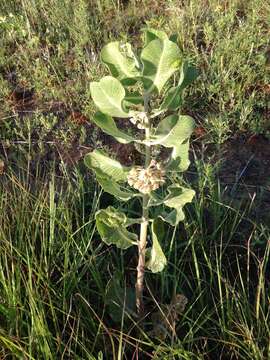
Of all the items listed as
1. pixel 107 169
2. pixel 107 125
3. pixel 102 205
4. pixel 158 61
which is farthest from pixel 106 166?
pixel 102 205

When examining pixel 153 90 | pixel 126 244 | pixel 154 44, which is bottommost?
pixel 126 244

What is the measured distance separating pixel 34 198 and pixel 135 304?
74 cm

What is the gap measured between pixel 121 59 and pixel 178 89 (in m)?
0.17

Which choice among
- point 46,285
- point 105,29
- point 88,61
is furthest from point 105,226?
point 105,29

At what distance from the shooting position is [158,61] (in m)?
1.32

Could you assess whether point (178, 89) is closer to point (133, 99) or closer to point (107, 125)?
point (133, 99)

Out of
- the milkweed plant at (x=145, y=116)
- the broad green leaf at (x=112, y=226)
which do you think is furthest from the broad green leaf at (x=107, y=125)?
the broad green leaf at (x=112, y=226)

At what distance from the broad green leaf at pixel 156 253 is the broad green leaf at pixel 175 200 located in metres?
0.03

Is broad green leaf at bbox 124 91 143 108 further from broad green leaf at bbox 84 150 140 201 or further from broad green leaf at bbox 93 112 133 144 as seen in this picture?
broad green leaf at bbox 84 150 140 201

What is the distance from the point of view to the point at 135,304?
1.93 meters

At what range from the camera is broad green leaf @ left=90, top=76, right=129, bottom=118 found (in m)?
1.36

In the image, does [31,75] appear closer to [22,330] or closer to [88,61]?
[88,61]

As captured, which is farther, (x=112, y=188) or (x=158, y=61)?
(x=112, y=188)

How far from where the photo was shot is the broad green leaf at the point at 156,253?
1589 mm
